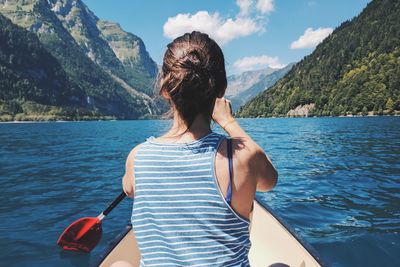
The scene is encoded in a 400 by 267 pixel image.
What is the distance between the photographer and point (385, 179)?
13766 mm

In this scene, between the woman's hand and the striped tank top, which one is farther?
the woman's hand

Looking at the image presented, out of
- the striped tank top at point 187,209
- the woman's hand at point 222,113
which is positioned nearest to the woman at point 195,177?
the striped tank top at point 187,209

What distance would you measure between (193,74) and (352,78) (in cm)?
16522

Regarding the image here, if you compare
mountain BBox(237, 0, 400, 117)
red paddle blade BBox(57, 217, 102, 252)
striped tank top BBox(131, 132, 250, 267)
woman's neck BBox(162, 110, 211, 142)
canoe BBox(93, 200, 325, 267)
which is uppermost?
mountain BBox(237, 0, 400, 117)

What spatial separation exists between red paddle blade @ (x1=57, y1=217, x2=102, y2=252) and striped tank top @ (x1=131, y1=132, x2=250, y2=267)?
4.87 m

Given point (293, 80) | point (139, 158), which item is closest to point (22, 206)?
point (139, 158)

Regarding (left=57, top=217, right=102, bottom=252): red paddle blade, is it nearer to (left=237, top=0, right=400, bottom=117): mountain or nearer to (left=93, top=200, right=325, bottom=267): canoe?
(left=93, top=200, right=325, bottom=267): canoe

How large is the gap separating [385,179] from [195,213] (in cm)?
1353

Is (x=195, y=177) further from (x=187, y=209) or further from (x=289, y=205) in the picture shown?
(x=289, y=205)

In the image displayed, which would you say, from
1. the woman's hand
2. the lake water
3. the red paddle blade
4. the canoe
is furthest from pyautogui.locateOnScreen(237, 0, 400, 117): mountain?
the woman's hand

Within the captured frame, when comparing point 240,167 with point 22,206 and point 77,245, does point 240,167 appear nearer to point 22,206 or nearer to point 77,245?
point 77,245

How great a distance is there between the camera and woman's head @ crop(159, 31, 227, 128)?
228cm

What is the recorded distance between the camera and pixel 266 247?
562 cm

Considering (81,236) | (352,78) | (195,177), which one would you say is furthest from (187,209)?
(352,78)
